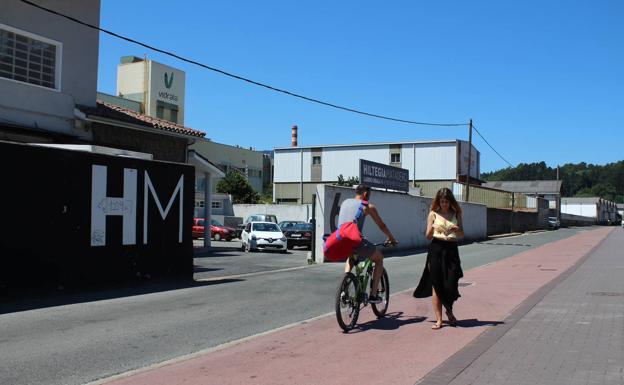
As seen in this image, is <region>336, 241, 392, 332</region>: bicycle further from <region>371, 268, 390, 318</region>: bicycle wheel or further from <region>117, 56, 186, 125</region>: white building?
<region>117, 56, 186, 125</region>: white building

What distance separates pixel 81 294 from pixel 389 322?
5.79 m

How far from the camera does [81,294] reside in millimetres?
10555

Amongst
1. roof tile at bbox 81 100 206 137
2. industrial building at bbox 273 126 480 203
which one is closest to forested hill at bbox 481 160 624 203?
industrial building at bbox 273 126 480 203

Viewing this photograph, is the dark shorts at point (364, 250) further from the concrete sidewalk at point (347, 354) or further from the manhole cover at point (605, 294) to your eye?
the manhole cover at point (605, 294)

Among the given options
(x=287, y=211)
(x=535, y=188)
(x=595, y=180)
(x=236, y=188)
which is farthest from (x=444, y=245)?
(x=595, y=180)

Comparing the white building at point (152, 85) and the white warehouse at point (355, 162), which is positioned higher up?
the white building at point (152, 85)

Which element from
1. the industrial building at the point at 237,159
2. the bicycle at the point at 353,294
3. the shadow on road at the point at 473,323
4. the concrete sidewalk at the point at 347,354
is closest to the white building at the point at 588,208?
the industrial building at the point at 237,159

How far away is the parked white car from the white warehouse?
3601 centimetres

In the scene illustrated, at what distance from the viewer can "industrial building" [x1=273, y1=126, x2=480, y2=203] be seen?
63.6 m

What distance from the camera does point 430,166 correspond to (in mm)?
64562

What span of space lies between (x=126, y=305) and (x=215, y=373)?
14.9ft

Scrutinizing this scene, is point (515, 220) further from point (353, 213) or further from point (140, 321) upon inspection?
point (140, 321)

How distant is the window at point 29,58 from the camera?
15.7 m

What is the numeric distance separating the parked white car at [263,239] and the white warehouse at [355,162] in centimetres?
3601
